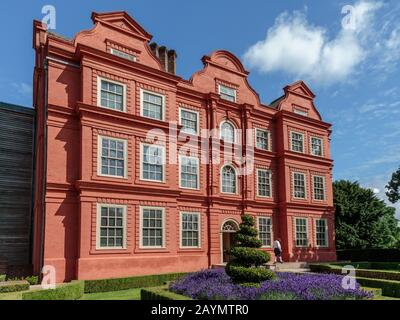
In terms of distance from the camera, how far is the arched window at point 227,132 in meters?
26.5

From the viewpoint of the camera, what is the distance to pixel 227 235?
26.9 m

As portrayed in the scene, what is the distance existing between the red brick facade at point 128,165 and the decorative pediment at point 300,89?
4.84m

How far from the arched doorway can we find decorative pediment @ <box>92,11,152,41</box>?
1285cm

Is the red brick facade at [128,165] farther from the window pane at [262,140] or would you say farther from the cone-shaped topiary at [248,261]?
the cone-shaped topiary at [248,261]

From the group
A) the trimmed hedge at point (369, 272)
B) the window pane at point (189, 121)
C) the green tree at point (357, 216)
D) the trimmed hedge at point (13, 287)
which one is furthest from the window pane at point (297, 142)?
the trimmed hedge at point (13, 287)

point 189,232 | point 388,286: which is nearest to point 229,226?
point 189,232

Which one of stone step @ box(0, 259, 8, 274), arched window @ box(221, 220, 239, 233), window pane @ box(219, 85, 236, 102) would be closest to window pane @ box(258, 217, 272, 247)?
arched window @ box(221, 220, 239, 233)

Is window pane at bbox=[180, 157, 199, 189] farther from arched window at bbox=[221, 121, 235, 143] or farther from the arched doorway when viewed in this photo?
the arched doorway

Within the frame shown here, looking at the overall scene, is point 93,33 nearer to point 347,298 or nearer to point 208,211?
point 208,211

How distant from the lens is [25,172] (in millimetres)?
22625

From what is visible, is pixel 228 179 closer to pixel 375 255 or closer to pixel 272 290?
pixel 272 290

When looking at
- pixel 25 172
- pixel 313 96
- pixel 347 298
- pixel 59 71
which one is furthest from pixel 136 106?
pixel 313 96

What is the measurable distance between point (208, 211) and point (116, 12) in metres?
13.0

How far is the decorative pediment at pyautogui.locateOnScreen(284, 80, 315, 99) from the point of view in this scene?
31.7 metres
